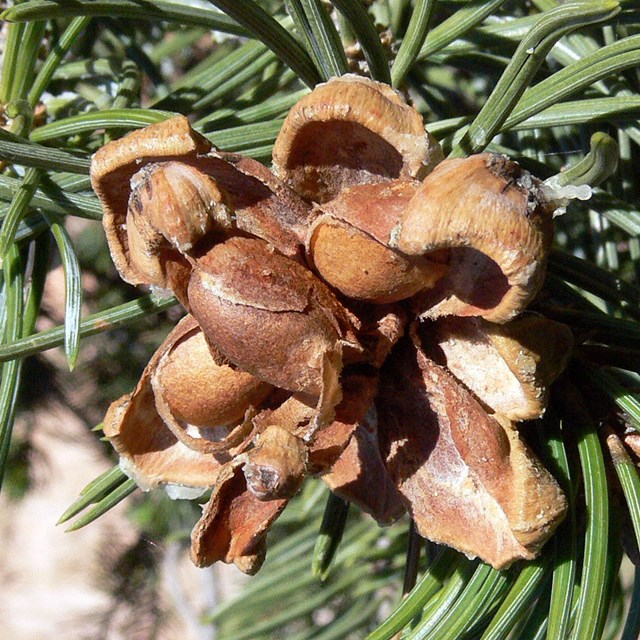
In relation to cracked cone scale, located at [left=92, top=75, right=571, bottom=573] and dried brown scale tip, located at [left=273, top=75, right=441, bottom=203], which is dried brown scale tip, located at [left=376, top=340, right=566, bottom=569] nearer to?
cracked cone scale, located at [left=92, top=75, right=571, bottom=573]

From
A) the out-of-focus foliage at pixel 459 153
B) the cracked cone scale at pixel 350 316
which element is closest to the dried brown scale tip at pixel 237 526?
the cracked cone scale at pixel 350 316

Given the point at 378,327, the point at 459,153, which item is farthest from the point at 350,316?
the point at 459,153

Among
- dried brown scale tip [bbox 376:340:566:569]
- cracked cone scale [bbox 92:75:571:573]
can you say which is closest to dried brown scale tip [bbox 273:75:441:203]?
cracked cone scale [bbox 92:75:571:573]

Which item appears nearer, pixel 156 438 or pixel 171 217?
pixel 171 217

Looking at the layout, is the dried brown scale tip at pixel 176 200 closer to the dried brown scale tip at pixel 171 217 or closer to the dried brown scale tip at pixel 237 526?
the dried brown scale tip at pixel 171 217

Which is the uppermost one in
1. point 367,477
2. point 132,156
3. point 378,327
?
point 132,156

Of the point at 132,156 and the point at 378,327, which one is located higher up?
the point at 132,156

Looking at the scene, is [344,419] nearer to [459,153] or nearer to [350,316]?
[350,316]
